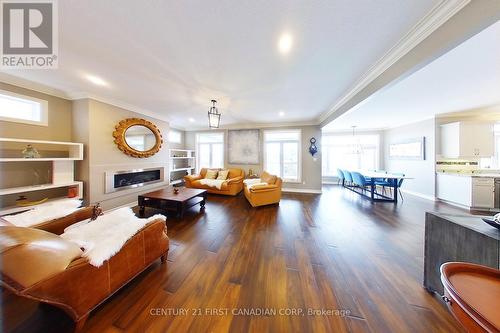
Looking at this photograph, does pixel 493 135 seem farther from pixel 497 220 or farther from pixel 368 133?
pixel 497 220

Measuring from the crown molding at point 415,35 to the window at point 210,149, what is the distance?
16.9ft

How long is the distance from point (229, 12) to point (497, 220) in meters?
2.64

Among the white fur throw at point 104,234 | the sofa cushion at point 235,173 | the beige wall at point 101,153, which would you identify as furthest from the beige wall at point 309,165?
the beige wall at point 101,153

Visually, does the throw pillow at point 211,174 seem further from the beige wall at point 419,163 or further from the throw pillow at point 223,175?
the beige wall at point 419,163

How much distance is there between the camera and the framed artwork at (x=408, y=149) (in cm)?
522

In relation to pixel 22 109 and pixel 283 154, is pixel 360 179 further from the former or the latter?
pixel 22 109

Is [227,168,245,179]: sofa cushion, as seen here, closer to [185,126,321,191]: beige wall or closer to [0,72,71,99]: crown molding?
[185,126,321,191]: beige wall

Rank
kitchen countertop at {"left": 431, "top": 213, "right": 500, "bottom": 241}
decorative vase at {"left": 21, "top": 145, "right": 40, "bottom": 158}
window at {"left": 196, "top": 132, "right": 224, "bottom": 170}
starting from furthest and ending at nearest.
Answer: window at {"left": 196, "top": 132, "right": 224, "bottom": 170} < decorative vase at {"left": 21, "top": 145, "right": 40, "bottom": 158} < kitchen countertop at {"left": 431, "top": 213, "right": 500, "bottom": 241}

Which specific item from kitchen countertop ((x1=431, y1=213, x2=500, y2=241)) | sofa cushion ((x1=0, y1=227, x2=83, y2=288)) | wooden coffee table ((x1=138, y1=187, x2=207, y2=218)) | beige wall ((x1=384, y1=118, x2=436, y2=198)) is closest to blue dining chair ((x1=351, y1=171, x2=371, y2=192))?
beige wall ((x1=384, y1=118, x2=436, y2=198))

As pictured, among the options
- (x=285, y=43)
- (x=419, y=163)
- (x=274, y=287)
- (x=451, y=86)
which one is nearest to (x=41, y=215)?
(x=274, y=287)

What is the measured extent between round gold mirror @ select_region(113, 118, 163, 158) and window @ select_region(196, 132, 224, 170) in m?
2.17

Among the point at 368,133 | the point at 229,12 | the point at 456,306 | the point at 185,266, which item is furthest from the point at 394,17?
the point at 368,133

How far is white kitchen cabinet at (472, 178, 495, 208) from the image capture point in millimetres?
3809

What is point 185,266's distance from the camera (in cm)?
194
